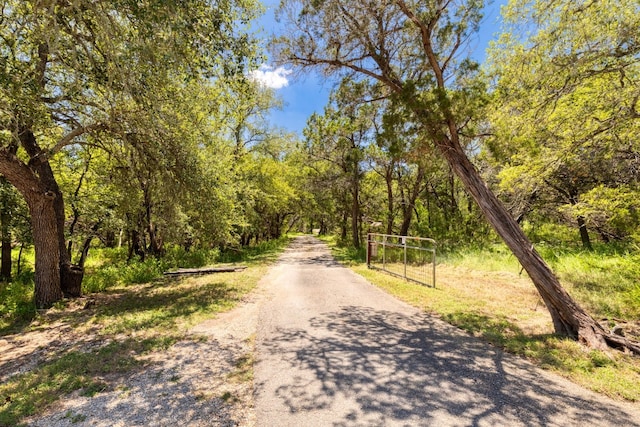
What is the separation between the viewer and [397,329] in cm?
492

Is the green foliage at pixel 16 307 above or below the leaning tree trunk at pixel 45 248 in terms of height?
below

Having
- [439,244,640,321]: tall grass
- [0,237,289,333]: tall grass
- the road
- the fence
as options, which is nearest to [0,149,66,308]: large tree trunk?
[0,237,289,333]: tall grass

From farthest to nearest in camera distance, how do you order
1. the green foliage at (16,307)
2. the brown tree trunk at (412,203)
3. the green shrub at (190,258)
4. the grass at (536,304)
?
1. the brown tree trunk at (412,203)
2. the green shrub at (190,258)
3. the green foliage at (16,307)
4. the grass at (536,304)

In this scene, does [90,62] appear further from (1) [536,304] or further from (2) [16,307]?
(1) [536,304]

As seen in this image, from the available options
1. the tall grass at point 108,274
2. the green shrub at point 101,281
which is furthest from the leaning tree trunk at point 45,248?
the green shrub at point 101,281

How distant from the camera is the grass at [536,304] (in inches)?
138

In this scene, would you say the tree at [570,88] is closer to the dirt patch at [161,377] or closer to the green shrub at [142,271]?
the dirt patch at [161,377]

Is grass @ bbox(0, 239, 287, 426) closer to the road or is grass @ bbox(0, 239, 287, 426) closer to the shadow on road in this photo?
the road

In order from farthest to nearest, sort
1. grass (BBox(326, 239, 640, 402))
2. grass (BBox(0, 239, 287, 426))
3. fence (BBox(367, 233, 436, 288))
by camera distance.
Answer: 1. fence (BBox(367, 233, 436, 288))
2. grass (BBox(326, 239, 640, 402))
3. grass (BBox(0, 239, 287, 426))

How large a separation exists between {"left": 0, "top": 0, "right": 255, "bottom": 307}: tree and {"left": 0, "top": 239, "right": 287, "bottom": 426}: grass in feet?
4.41

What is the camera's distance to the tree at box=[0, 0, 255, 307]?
365 centimetres

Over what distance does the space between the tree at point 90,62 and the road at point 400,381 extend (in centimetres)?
416

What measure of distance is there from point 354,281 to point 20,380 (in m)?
7.28

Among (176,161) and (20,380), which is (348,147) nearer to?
(176,161)
